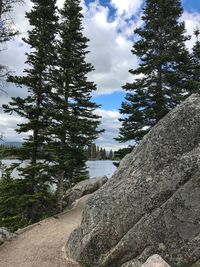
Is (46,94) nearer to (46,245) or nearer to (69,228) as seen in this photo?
(69,228)

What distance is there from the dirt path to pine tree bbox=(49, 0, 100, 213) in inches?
161

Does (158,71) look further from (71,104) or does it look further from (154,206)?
(154,206)

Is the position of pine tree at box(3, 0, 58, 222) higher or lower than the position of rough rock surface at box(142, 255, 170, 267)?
higher

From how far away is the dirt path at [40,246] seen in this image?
1236 centimetres

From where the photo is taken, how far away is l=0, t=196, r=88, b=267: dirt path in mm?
12359

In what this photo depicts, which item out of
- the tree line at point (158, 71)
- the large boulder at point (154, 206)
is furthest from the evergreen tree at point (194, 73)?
the large boulder at point (154, 206)

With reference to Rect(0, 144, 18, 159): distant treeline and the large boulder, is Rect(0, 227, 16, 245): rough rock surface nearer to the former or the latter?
the large boulder

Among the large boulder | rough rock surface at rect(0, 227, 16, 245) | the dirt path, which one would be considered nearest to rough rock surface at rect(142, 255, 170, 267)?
the large boulder

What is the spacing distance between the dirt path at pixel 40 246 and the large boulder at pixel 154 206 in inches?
29.5

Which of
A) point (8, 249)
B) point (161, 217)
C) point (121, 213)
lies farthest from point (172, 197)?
point (8, 249)

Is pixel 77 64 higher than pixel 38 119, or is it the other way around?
pixel 77 64

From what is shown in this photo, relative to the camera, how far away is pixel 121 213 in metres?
11.0

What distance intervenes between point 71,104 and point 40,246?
477 inches

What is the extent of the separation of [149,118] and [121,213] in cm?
1494
